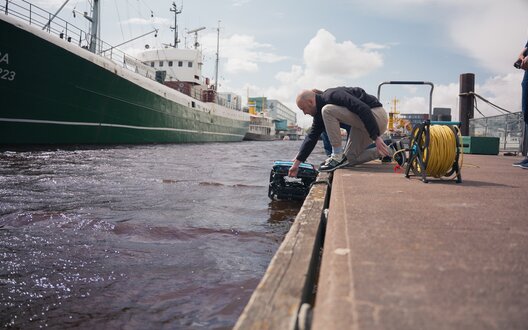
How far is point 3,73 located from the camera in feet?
35.4

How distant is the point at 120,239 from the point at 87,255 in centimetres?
37

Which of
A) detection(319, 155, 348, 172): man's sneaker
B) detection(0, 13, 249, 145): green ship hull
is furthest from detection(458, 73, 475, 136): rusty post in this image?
detection(0, 13, 249, 145): green ship hull

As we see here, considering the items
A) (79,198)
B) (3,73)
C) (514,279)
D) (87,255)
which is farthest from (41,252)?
(3,73)

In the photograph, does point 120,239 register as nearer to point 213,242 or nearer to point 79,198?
point 213,242

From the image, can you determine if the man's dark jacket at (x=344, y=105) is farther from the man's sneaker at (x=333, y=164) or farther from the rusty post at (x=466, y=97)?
the rusty post at (x=466, y=97)

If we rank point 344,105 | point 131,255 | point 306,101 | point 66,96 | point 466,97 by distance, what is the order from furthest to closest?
point 66,96, point 466,97, point 306,101, point 344,105, point 131,255

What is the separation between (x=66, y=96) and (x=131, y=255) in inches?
495

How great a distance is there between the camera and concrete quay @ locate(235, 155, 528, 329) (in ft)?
2.51

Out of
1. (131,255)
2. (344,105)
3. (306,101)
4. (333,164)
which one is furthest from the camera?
(333,164)

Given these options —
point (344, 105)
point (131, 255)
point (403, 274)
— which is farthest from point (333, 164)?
point (403, 274)

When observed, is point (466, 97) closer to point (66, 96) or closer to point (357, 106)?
point (357, 106)

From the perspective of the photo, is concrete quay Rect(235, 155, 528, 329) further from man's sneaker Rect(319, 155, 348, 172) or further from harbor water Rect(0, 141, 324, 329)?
man's sneaker Rect(319, 155, 348, 172)

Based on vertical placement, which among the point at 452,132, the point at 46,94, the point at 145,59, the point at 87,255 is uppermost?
the point at 145,59

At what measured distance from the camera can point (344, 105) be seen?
365 cm
